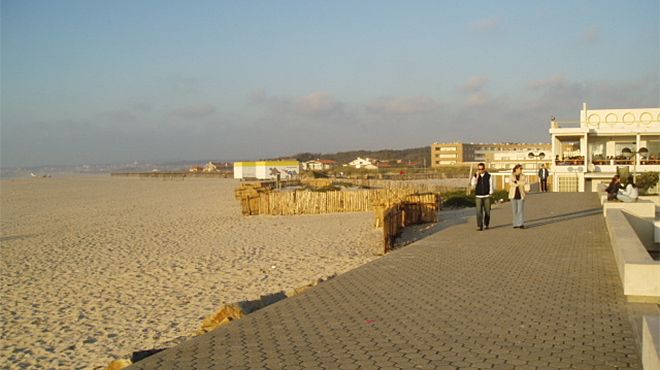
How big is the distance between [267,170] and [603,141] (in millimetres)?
47576

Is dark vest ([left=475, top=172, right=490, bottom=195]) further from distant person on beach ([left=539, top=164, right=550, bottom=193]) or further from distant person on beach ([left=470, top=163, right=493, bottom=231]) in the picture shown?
distant person on beach ([left=539, top=164, right=550, bottom=193])

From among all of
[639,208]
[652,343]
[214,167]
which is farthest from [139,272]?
[214,167]

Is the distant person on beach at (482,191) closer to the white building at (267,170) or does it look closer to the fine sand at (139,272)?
the fine sand at (139,272)

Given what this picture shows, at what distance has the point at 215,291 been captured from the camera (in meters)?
11.5

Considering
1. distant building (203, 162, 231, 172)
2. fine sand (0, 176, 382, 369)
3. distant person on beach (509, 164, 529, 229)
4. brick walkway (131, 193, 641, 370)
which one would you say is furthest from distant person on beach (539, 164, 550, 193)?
distant building (203, 162, 231, 172)

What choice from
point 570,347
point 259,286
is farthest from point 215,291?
point 570,347

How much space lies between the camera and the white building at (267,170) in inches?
2699

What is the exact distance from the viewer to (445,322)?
6184 mm

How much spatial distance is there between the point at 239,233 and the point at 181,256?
4.79 meters

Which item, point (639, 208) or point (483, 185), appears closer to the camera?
point (639, 208)

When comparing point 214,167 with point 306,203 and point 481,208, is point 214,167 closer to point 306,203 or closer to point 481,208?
point 306,203

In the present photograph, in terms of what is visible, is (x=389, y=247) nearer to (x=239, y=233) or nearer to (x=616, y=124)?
(x=239, y=233)

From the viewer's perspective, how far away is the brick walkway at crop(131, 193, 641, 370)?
502 centimetres

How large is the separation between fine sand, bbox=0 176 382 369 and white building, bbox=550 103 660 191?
38.3ft
